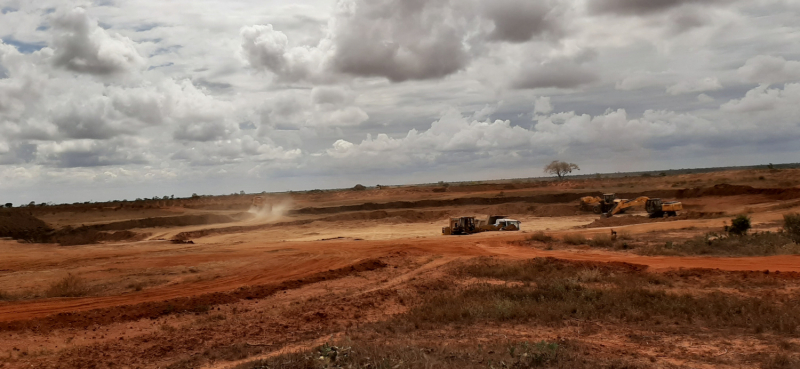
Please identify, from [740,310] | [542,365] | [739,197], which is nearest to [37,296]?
[542,365]

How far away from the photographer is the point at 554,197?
69938 millimetres

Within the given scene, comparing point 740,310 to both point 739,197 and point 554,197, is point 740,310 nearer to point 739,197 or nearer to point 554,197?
point 739,197

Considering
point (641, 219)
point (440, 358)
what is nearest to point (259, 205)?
point (641, 219)

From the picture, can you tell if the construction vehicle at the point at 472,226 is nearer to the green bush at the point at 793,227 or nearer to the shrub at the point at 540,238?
the shrub at the point at 540,238

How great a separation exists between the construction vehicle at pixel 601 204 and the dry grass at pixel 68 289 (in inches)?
1722

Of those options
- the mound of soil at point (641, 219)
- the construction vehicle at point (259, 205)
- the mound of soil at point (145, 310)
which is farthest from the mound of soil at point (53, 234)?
the mound of soil at point (641, 219)

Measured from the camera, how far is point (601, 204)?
51.6 meters

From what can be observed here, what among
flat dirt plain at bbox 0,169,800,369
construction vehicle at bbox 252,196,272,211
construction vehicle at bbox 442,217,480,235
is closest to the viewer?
flat dirt plain at bbox 0,169,800,369

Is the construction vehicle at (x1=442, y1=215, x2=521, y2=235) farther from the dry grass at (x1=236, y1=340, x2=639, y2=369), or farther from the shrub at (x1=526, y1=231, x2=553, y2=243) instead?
the dry grass at (x1=236, y1=340, x2=639, y2=369)

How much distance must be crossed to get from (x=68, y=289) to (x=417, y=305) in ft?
44.6

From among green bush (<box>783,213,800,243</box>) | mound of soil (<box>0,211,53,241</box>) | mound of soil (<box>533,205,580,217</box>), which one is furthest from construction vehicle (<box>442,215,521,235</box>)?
mound of soil (<box>0,211,53,241</box>)

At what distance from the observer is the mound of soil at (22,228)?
4703 centimetres

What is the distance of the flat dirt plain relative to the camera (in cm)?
1002

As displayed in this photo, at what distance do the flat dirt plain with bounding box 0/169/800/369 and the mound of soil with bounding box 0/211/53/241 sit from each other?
15425mm
